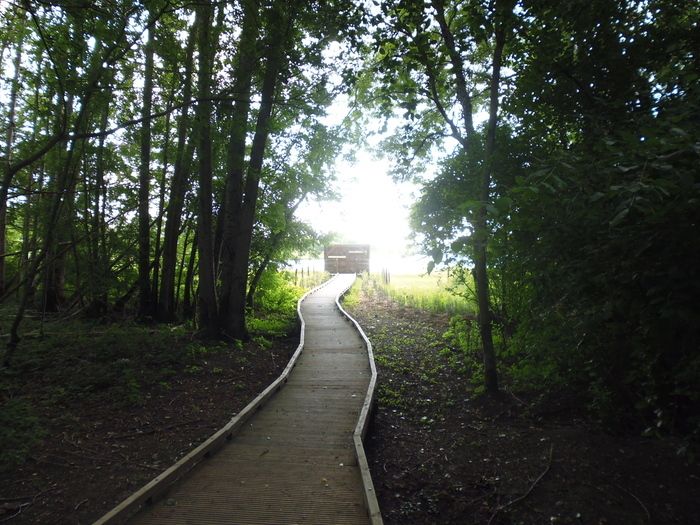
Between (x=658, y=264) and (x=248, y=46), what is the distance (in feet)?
23.5

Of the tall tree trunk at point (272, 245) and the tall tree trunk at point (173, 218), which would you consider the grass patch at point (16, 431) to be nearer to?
the tall tree trunk at point (173, 218)

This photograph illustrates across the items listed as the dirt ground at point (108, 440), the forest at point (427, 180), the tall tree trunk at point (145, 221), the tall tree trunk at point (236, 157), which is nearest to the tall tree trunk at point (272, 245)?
the forest at point (427, 180)

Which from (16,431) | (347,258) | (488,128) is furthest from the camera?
(347,258)

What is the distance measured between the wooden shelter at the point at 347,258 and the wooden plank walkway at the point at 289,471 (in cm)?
3070

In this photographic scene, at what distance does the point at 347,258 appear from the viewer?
38.3 meters

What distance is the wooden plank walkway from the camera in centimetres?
314

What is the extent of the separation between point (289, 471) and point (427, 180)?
4983 millimetres

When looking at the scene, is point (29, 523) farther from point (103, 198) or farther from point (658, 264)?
point (103, 198)

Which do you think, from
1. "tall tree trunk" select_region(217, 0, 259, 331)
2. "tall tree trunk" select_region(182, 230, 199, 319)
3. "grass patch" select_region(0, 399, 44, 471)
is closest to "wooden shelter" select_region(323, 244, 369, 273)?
"tall tree trunk" select_region(182, 230, 199, 319)

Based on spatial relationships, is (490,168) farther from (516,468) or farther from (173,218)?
(173,218)

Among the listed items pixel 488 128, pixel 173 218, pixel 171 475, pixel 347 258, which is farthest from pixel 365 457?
pixel 347 258

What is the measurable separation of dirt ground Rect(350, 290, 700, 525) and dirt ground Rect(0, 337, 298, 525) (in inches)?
98.1

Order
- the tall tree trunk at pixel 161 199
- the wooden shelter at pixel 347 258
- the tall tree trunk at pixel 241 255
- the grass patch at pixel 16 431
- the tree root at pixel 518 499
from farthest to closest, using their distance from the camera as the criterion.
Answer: the wooden shelter at pixel 347 258 → the tall tree trunk at pixel 161 199 → the tall tree trunk at pixel 241 255 → the grass patch at pixel 16 431 → the tree root at pixel 518 499

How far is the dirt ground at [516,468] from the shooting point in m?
3.24
